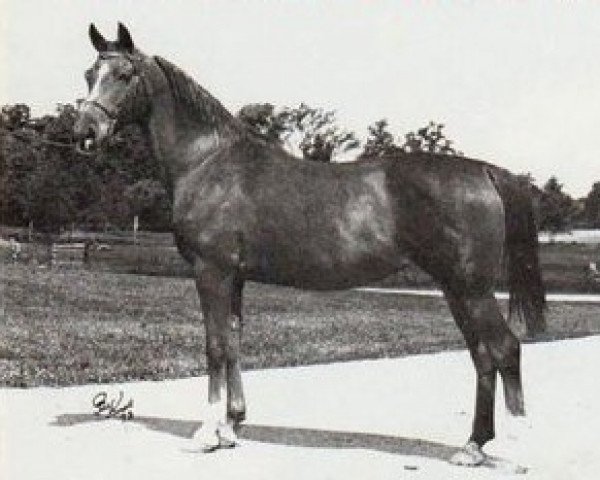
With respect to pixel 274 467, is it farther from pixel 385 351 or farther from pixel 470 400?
pixel 385 351

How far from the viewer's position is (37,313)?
13297mm

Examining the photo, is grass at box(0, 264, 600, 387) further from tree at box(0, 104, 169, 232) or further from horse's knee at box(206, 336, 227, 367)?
tree at box(0, 104, 169, 232)

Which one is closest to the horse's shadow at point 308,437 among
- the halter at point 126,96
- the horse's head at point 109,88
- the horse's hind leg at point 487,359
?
the horse's hind leg at point 487,359

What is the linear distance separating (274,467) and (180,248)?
4.86 feet

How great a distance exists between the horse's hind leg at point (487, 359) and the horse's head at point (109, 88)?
2.31m

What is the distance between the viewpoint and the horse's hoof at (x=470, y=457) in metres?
5.68

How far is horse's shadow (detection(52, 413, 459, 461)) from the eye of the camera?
6180mm

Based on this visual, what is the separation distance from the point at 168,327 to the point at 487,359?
24.4 feet

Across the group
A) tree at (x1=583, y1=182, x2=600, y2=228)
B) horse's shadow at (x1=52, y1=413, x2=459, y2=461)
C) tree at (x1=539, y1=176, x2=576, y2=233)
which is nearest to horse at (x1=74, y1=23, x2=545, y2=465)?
horse's shadow at (x1=52, y1=413, x2=459, y2=461)

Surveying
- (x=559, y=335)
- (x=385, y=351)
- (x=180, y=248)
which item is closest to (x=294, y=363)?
(x=385, y=351)

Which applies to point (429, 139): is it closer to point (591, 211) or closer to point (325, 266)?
point (325, 266)

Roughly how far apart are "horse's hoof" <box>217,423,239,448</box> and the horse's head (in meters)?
1.94

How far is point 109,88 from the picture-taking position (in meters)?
5.95

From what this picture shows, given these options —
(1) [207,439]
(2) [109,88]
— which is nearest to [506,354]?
(1) [207,439]
